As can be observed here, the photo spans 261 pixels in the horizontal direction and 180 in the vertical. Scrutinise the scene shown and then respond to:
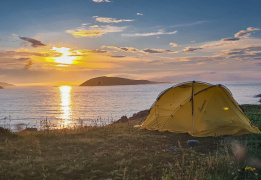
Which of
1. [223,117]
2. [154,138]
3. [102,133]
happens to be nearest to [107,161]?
[154,138]

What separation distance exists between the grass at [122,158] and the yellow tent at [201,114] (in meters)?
0.71

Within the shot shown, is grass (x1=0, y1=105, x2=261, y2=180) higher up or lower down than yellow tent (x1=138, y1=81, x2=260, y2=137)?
lower down

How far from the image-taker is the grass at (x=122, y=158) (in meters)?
7.11

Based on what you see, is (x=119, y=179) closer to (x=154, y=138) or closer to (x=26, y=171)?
(x=26, y=171)

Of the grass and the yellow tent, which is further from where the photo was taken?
the yellow tent

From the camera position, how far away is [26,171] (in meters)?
7.62

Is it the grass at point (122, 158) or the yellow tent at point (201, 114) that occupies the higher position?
the yellow tent at point (201, 114)

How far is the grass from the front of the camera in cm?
711

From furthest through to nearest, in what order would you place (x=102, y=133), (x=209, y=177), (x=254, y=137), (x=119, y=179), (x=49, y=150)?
(x=102, y=133)
(x=254, y=137)
(x=49, y=150)
(x=119, y=179)
(x=209, y=177)

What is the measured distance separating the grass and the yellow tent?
707 mm

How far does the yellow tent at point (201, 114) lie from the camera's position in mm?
13172

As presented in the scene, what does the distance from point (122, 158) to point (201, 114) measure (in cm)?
642

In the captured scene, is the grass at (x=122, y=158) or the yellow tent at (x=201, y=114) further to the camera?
the yellow tent at (x=201, y=114)

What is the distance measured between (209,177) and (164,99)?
9.32m
